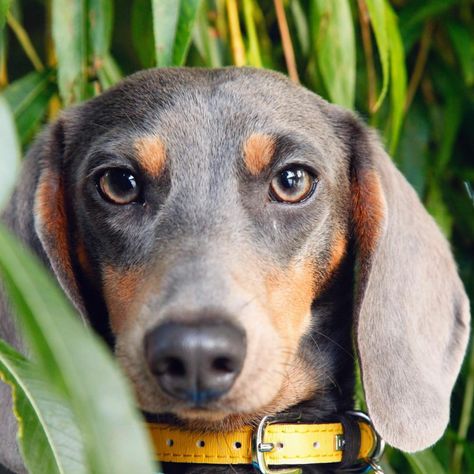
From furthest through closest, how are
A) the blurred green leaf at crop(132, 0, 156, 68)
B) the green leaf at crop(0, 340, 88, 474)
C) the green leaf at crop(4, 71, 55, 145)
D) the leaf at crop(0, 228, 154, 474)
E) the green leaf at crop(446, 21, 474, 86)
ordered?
the green leaf at crop(446, 21, 474, 86) → the blurred green leaf at crop(132, 0, 156, 68) → the green leaf at crop(4, 71, 55, 145) → the green leaf at crop(0, 340, 88, 474) → the leaf at crop(0, 228, 154, 474)

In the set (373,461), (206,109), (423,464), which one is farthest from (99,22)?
(423,464)

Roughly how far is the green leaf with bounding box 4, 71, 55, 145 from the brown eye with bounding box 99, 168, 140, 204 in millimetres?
495

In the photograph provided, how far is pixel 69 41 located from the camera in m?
2.21

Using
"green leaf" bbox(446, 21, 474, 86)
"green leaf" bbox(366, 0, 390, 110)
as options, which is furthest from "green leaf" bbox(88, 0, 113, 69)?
"green leaf" bbox(446, 21, 474, 86)

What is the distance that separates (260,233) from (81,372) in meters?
0.91

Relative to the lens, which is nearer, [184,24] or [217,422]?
[217,422]

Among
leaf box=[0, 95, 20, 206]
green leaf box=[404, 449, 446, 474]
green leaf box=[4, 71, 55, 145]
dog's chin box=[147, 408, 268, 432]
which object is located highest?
leaf box=[0, 95, 20, 206]

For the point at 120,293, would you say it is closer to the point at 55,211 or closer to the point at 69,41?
the point at 55,211

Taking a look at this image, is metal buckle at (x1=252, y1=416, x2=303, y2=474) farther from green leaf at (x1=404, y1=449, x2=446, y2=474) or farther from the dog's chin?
green leaf at (x1=404, y1=449, x2=446, y2=474)

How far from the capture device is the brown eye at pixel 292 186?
74.0 inches

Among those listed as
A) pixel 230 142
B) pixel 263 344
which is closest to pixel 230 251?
→ pixel 263 344

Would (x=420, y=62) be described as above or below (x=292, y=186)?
below

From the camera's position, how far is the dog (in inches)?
67.4

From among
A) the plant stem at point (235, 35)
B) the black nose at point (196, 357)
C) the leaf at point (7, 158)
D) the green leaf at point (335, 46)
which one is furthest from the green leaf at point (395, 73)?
the leaf at point (7, 158)
